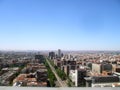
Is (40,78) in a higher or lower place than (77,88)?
lower

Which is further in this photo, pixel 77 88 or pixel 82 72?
pixel 82 72

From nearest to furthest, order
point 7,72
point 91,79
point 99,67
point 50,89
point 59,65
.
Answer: point 50,89 < point 91,79 < point 7,72 < point 99,67 < point 59,65

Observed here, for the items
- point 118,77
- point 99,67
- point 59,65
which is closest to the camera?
point 118,77

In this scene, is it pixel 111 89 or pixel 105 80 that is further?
pixel 105 80

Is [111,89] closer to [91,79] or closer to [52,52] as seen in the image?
[91,79]

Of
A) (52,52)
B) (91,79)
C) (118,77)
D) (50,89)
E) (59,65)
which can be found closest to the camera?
(50,89)

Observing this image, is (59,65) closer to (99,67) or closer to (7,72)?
(99,67)

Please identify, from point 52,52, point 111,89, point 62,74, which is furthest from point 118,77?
point 52,52

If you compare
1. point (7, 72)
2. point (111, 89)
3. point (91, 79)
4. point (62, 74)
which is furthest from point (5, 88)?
point (62, 74)

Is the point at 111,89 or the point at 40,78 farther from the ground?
the point at 111,89
